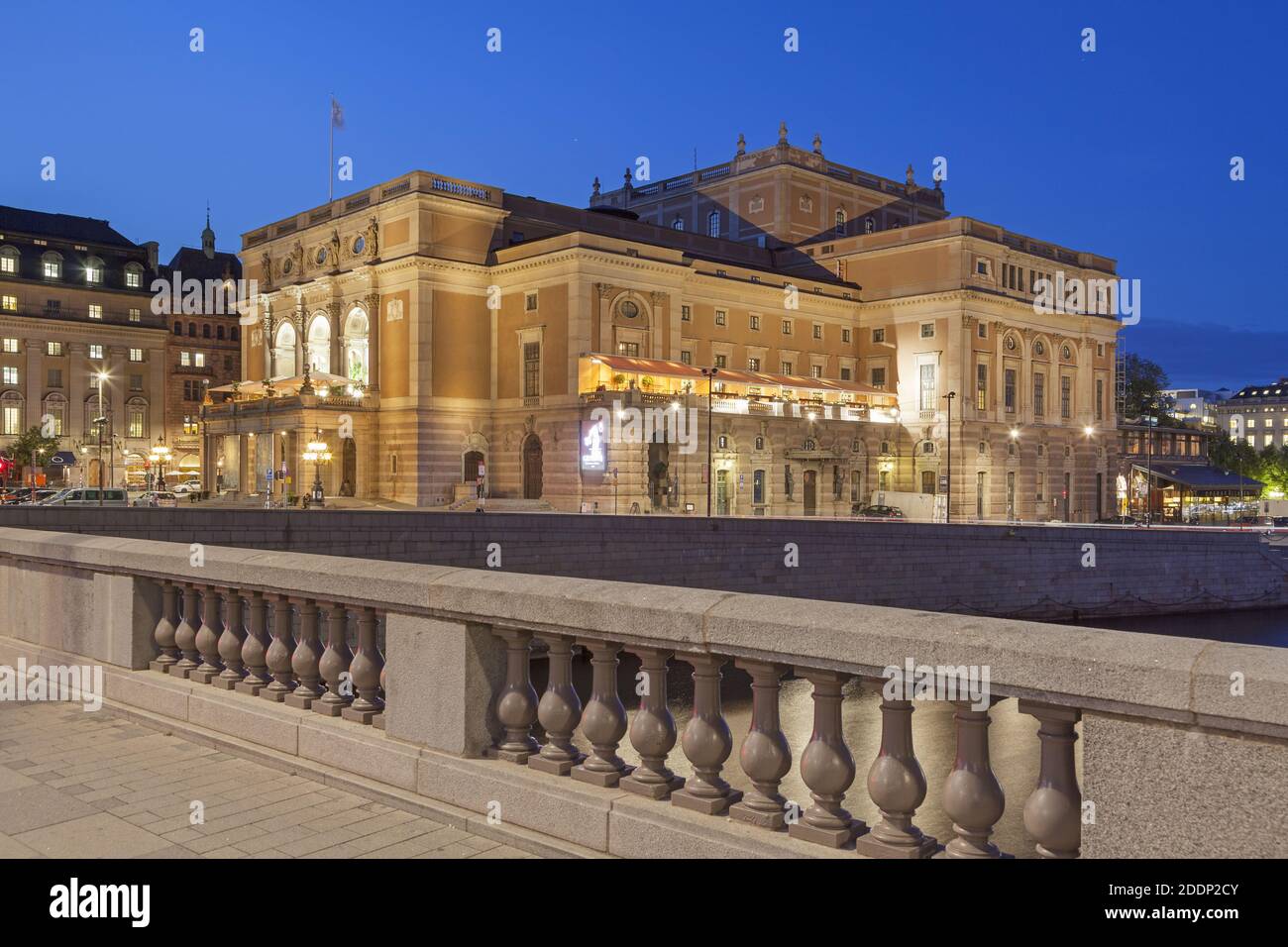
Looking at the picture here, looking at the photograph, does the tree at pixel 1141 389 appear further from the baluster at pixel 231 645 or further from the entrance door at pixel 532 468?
the baluster at pixel 231 645

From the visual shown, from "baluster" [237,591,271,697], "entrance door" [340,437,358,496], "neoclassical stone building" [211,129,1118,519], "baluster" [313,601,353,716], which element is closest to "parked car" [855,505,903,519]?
"neoclassical stone building" [211,129,1118,519]

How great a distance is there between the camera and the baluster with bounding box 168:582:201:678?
30.8 feet

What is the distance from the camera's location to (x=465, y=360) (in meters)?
69.8

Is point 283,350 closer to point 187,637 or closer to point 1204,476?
point 187,637

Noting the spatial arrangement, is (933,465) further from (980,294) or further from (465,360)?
(465,360)

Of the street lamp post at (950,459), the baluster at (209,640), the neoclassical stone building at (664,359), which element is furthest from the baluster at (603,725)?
the street lamp post at (950,459)

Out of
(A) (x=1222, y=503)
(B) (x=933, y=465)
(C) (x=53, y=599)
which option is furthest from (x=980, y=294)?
(C) (x=53, y=599)

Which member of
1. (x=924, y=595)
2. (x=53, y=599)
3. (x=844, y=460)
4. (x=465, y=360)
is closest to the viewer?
(x=53, y=599)

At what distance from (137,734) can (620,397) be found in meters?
55.7

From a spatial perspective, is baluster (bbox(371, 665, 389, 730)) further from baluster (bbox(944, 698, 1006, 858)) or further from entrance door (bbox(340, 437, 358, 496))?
entrance door (bbox(340, 437, 358, 496))

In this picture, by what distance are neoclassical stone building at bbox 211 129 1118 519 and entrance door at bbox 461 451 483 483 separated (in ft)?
0.70

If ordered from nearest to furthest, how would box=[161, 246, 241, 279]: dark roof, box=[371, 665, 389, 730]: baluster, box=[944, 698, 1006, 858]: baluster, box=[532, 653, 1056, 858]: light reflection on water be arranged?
box=[944, 698, 1006, 858]: baluster < box=[371, 665, 389, 730]: baluster < box=[532, 653, 1056, 858]: light reflection on water < box=[161, 246, 241, 279]: dark roof

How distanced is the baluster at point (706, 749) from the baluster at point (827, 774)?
0.48 m

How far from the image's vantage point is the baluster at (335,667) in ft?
25.0
